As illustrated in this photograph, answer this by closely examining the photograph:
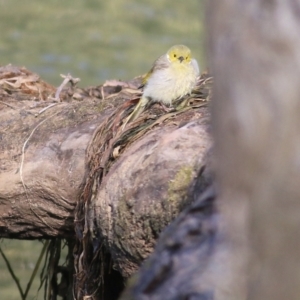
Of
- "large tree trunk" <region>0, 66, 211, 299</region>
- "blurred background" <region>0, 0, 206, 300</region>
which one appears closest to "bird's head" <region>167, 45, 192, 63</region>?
"large tree trunk" <region>0, 66, 211, 299</region>

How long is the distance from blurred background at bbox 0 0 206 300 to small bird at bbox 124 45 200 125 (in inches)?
219

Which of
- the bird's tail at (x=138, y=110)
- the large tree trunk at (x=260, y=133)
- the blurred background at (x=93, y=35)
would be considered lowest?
the large tree trunk at (x=260, y=133)

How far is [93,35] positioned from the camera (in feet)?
32.8

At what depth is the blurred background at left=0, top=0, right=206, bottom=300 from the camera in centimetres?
938

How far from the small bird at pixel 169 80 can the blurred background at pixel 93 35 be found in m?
5.55

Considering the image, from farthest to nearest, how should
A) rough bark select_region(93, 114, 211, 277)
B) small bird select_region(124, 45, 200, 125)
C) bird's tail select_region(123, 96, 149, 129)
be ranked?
small bird select_region(124, 45, 200, 125)
bird's tail select_region(123, 96, 149, 129)
rough bark select_region(93, 114, 211, 277)

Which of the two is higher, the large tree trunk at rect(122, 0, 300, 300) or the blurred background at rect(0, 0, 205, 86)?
the blurred background at rect(0, 0, 205, 86)

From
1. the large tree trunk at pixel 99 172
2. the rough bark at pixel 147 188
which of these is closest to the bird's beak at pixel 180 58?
the large tree trunk at pixel 99 172

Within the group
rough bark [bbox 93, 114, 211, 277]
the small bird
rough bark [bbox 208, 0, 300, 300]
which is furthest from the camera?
the small bird

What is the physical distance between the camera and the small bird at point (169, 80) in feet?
9.66

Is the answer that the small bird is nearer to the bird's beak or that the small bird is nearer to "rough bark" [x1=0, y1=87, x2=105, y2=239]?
the bird's beak

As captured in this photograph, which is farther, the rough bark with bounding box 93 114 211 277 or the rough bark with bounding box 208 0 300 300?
the rough bark with bounding box 93 114 211 277

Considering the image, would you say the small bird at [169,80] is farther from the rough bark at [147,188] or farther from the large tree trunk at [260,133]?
the large tree trunk at [260,133]

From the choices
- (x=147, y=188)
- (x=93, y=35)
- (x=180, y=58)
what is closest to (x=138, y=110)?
(x=147, y=188)
